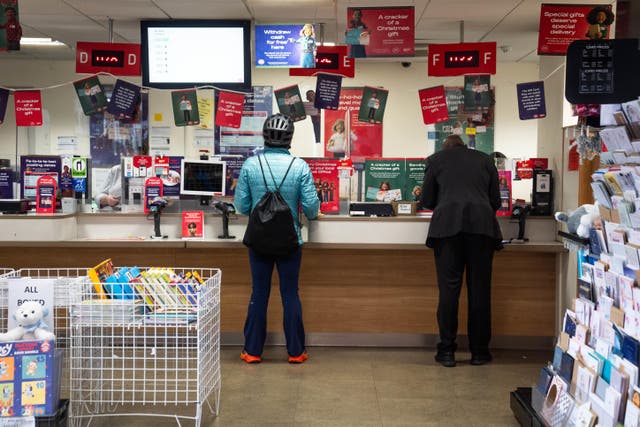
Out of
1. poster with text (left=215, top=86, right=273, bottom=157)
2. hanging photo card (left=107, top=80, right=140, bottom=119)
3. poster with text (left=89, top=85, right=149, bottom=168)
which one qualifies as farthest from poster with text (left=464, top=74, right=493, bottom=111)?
poster with text (left=89, top=85, right=149, bottom=168)

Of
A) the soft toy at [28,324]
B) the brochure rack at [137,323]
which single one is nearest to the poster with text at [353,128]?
the brochure rack at [137,323]

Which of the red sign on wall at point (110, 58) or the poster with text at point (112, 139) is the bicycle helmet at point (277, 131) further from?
the poster with text at point (112, 139)

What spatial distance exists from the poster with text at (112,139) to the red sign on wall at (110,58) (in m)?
3.09

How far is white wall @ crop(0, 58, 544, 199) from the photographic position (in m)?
9.88

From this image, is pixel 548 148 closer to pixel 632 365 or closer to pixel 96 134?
pixel 632 365

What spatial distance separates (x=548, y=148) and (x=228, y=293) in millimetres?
3018

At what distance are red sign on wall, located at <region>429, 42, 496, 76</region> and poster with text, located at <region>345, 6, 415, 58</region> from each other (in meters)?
0.31

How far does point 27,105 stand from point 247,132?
12.8 ft

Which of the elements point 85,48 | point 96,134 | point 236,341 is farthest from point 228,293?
point 96,134

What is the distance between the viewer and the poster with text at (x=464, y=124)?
9.66 m

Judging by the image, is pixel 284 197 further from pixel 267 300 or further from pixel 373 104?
pixel 373 104

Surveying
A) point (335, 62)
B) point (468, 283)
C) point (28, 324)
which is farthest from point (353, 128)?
point (28, 324)

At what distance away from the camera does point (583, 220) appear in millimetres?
3314

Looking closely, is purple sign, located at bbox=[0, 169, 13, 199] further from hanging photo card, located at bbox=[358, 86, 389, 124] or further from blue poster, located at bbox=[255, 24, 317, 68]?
hanging photo card, located at bbox=[358, 86, 389, 124]
